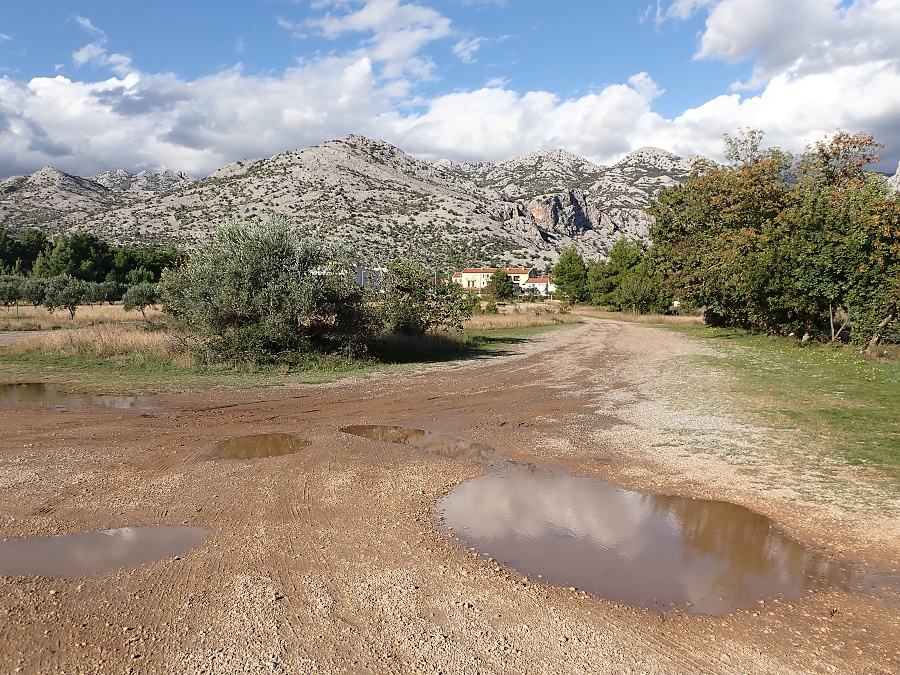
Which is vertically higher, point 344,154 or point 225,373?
point 344,154

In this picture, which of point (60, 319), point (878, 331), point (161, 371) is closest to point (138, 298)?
point (60, 319)

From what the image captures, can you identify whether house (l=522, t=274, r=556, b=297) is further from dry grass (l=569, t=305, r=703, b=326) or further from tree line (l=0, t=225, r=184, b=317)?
tree line (l=0, t=225, r=184, b=317)

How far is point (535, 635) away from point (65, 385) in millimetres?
15076

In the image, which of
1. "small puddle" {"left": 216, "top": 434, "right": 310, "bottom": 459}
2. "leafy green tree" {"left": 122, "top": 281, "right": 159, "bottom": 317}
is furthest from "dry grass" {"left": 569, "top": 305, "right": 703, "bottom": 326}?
"small puddle" {"left": 216, "top": 434, "right": 310, "bottom": 459}

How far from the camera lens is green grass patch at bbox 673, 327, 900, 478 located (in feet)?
31.3

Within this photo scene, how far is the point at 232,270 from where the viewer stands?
18.4 m

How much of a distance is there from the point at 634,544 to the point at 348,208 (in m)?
110

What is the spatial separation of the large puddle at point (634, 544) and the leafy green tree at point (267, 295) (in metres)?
12.4

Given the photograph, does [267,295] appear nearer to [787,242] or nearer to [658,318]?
[787,242]

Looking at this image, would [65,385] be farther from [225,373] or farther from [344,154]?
[344,154]

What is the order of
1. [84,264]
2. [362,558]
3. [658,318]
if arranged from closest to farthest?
[362,558]
[658,318]
[84,264]

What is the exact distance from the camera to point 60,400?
1269 cm

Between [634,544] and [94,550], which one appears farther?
[634,544]

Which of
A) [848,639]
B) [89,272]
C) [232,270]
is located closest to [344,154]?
[89,272]
